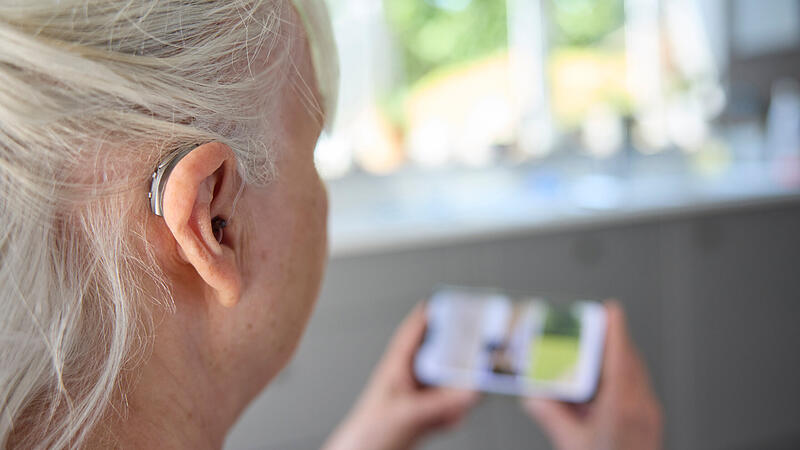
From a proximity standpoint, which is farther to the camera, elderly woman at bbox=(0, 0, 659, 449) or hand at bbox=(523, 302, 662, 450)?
hand at bbox=(523, 302, 662, 450)

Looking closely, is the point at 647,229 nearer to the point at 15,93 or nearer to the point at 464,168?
the point at 464,168

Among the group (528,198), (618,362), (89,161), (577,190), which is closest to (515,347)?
(618,362)

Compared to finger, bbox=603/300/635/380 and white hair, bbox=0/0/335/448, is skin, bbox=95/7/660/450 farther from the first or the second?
finger, bbox=603/300/635/380

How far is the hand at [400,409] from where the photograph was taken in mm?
917

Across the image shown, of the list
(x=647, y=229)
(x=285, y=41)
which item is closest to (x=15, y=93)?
(x=285, y=41)

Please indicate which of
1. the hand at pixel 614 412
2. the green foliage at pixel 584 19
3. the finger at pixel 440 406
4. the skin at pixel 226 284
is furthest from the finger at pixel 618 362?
the green foliage at pixel 584 19

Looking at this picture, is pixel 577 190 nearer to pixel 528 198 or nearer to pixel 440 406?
pixel 528 198

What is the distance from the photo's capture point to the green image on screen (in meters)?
0.96

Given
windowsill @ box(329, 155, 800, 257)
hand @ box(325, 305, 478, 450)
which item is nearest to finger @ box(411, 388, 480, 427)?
hand @ box(325, 305, 478, 450)

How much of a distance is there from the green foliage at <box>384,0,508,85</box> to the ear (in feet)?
6.92

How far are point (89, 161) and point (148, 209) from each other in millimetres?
53

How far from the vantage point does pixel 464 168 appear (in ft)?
8.61

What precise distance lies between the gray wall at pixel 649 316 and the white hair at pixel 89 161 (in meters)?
1.30

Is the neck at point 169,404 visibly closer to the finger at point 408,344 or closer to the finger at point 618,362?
the finger at point 408,344
